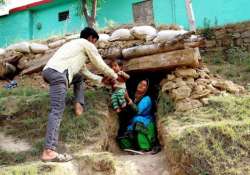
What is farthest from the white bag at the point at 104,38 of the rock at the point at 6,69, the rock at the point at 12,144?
the rock at the point at 12,144

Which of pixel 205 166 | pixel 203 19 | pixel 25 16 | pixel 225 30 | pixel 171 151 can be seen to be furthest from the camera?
pixel 25 16

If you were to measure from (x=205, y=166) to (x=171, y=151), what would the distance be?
53 centimetres

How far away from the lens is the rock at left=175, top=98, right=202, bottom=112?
566 centimetres

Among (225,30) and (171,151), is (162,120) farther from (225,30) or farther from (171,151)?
(225,30)

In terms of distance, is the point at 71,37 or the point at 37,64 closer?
the point at 37,64

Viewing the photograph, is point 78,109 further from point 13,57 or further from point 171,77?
point 13,57

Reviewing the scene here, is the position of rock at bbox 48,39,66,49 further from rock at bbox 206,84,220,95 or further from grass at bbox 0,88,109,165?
rock at bbox 206,84,220,95

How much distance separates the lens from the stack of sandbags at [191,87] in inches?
227

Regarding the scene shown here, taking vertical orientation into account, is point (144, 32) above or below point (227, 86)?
above

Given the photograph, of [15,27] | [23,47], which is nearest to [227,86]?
[23,47]

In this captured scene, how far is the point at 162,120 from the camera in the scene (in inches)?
222

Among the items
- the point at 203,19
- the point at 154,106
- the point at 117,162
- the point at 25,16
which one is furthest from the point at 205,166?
the point at 25,16

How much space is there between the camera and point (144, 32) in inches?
273

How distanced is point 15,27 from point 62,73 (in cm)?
1057
